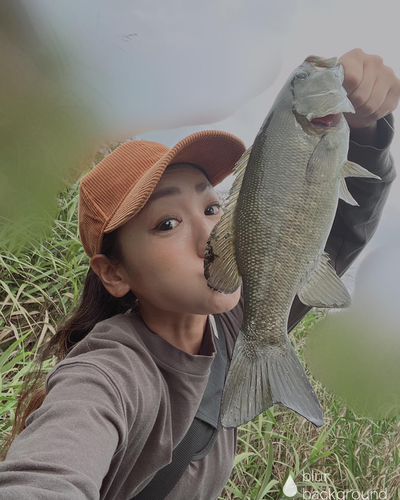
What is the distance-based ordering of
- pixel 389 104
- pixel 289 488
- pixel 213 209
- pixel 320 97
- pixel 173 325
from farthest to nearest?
pixel 289 488 < pixel 173 325 < pixel 213 209 < pixel 389 104 < pixel 320 97

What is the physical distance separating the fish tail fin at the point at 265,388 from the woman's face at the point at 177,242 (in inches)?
4.6

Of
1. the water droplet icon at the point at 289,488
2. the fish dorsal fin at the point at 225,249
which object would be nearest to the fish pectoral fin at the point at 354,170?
the fish dorsal fin at the point at 225,249

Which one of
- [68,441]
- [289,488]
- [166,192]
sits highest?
[166,192]

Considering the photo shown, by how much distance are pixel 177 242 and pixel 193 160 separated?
17 centimetres

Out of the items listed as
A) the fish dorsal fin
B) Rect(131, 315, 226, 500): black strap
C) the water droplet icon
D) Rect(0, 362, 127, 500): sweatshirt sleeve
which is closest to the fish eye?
the fish dorsal fin

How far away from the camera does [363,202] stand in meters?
0.68

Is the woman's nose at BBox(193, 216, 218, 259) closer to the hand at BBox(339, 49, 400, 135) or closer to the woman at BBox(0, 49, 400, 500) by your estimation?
the woman at BBox(0, 49, 400, 500)

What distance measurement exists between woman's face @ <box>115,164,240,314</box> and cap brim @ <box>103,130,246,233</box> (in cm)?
2

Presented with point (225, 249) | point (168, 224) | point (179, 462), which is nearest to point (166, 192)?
point (168, 224)

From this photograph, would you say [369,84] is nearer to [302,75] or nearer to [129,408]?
[302,75]

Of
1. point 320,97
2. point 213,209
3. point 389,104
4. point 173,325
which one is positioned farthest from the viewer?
point 173,325

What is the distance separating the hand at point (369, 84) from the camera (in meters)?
0.50

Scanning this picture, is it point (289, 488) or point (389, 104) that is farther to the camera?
point (289, 488)

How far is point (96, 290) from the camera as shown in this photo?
2.97 feet
